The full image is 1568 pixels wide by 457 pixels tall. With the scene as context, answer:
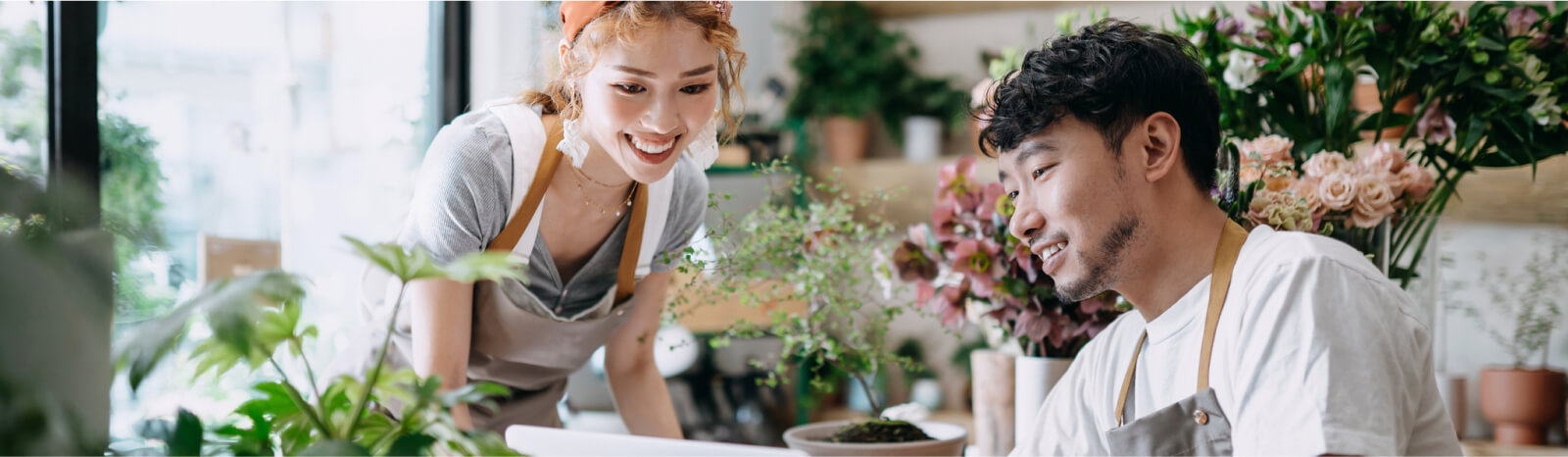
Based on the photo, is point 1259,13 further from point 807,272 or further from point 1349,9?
point 807,272

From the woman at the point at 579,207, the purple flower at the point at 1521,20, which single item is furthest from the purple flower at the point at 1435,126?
the woman at the point at 579,207

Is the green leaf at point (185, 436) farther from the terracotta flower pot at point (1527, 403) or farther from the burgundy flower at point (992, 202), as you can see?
the terracotta flower pot at point (1527, 403)

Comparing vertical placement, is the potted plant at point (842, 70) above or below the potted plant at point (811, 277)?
above

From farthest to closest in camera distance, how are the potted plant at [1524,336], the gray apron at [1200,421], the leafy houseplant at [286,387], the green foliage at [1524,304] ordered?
the green foliage at [1524,304]
the potted plant at [1524,336]
the gray apron at [1200,421]
the leafy houseplant at [286,387]

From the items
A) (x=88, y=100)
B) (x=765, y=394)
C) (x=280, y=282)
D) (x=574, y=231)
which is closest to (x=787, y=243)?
(x=574, y=231)

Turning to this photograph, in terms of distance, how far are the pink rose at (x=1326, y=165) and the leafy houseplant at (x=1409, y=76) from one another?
0.13 metres

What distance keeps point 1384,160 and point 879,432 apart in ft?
2.36

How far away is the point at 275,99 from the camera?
2494mm

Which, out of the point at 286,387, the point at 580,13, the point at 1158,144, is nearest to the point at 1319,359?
the point at 1158,144

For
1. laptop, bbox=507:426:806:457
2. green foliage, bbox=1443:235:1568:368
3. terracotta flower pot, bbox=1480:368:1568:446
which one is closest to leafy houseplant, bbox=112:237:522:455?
laptop, bbox=507:426:806:457

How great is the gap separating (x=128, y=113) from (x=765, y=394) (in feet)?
6.98

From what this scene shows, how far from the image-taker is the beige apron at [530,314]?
130 cm

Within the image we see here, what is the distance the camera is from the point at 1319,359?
32.6 inches

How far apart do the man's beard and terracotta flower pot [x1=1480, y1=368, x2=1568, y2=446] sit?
63.0 inches
